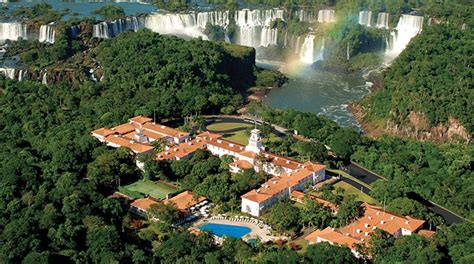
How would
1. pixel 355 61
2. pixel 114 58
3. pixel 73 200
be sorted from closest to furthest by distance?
1. pixel 73 200
2. pixel 114 58
3. pixel 355 61

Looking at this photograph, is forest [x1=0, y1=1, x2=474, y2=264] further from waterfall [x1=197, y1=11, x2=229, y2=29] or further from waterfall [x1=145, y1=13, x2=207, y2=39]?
waterfall [x1=197, y1=11, x2=229, y2=29]

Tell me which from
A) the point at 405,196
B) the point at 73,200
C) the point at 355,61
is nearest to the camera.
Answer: the point at 73,200

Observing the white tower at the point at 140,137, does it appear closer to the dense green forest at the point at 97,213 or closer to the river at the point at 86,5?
the dense green forest at the point at 97,213

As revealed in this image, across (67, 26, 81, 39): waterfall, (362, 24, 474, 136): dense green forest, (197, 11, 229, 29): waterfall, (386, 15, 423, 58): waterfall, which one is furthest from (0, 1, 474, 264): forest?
(197, 11, 229, 29): waterfall

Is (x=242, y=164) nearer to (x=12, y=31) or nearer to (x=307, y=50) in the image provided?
(x=307, y=50)

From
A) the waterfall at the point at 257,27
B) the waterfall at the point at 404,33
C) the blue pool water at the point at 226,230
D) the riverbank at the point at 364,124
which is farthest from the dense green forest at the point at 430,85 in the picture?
the blue pool water at the point at 226,230

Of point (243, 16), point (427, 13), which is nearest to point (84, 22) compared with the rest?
point (243, 16)

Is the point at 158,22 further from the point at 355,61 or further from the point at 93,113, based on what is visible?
the point at 93,113
